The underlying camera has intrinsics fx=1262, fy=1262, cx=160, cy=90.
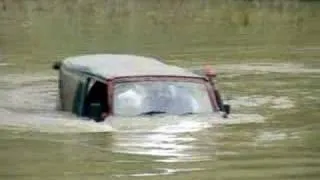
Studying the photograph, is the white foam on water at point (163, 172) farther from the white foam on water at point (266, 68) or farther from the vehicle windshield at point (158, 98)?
the white foam on water at point (266, 68)

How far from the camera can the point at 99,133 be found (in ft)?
46.1

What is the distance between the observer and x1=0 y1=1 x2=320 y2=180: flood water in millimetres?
12438

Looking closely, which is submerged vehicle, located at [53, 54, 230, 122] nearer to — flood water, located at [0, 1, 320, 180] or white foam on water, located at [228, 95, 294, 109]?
flood water, located at [0, 1, 320, 180]

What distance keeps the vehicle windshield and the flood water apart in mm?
157

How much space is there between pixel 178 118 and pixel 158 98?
333 mm

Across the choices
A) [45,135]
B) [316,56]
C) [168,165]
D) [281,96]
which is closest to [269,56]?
[316,56]

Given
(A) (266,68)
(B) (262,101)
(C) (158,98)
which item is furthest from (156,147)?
(A) (266,68)

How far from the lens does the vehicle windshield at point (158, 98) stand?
14.4 metres

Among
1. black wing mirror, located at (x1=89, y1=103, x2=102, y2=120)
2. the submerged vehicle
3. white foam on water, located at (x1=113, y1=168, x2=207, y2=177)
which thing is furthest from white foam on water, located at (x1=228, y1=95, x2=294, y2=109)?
white foam on water, located at (x1=113, y1=168, x2=207, y2=177)

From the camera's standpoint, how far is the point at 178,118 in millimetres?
14453

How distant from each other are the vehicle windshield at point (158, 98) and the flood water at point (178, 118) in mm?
157

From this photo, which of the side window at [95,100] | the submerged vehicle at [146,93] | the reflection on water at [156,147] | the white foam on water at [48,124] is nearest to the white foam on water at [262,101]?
the reflection on water at [156,147]

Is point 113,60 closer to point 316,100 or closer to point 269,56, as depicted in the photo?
point 316,100

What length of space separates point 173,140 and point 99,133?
2.92ft
